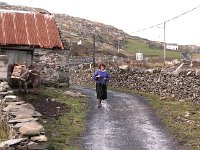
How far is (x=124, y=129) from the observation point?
1497cm

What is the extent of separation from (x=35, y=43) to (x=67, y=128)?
1214cm

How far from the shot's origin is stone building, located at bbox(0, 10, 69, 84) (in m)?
25.6

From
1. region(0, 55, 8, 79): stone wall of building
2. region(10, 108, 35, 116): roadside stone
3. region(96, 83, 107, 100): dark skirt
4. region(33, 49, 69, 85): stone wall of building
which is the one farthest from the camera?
region(33, 49, 69, 85): stone wall of building

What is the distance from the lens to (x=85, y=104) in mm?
20406

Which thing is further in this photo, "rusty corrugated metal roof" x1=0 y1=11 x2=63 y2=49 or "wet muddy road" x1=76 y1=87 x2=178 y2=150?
"rusty corrugated metal roof" x1=0 y1=11 x2=63 y2=49

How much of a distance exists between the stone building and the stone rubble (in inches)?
419

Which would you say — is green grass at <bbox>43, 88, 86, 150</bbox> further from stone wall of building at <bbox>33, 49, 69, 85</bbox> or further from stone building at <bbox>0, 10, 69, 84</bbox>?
stone wall of building at <bbox>33, 49, 69, 85</bbox>

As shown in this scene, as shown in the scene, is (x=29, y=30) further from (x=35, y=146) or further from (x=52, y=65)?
(x=35, y=146)

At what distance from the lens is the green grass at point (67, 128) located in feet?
41.2

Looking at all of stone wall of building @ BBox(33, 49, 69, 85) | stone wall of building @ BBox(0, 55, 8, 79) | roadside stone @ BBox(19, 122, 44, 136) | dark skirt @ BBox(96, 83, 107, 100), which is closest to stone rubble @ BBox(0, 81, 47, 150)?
roadside stone @ BBox(19, 122, 44, 136)

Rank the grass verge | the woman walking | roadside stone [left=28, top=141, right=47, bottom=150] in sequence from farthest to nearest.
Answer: the woman walking → the grass verge → roadside stone [left=28, top=141, right=47, bottom=150]

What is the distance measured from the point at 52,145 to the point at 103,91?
6.92m

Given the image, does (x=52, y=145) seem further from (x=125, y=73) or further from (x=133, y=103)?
(x=125, y=73)

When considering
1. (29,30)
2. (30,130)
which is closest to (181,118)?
(30,130)
